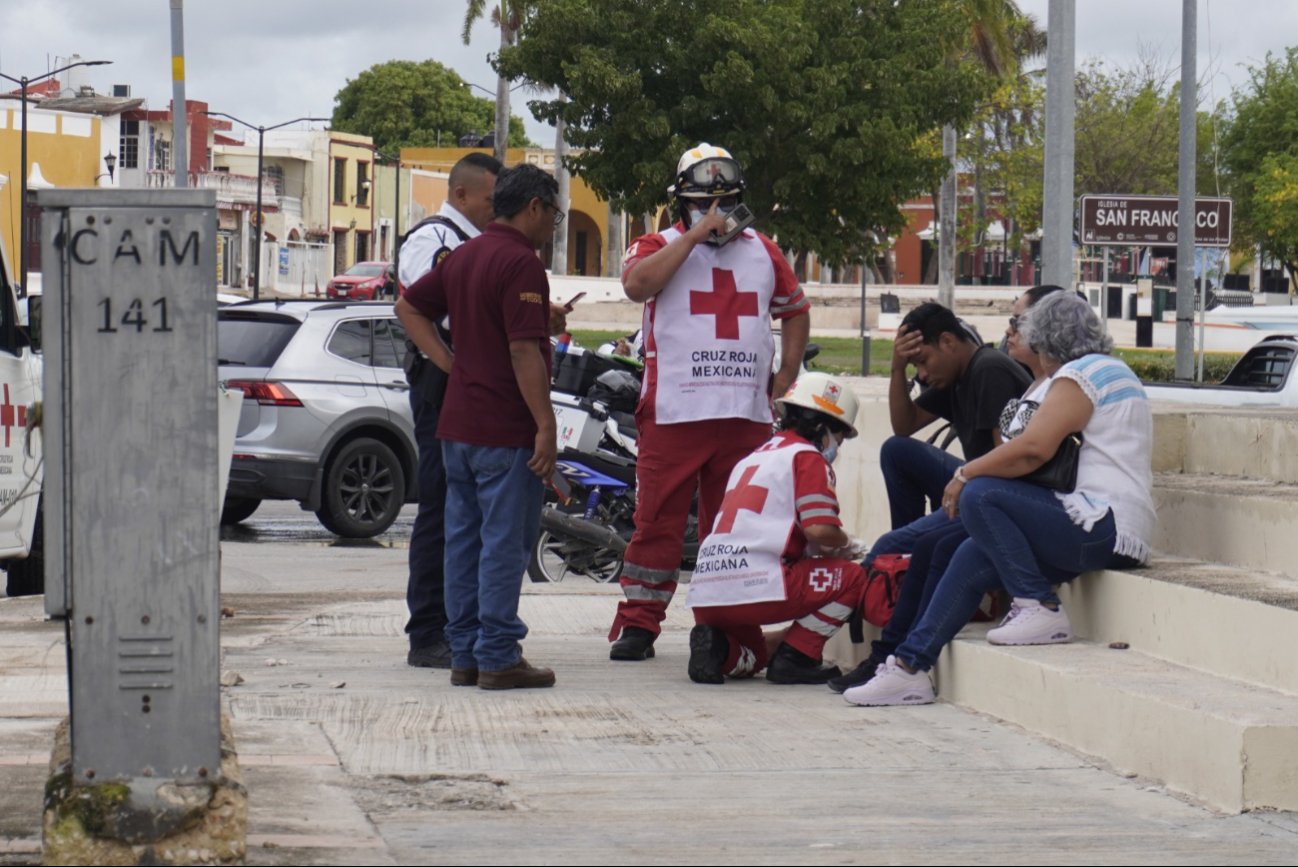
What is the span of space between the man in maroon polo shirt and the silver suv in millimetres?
7008

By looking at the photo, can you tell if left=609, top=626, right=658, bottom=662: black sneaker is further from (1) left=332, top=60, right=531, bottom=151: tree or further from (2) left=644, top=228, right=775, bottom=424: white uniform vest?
(1) left=332, top=60, right=531, bottom=151: tree

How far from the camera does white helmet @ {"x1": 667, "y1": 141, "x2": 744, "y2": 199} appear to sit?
7.73 metres

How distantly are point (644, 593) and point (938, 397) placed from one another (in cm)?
143

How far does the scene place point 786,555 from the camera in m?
7.39

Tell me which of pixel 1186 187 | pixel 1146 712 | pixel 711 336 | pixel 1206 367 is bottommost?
pixel 1146 712

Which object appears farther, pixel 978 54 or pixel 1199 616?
pixel 978 54

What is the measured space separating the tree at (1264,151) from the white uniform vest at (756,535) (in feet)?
159

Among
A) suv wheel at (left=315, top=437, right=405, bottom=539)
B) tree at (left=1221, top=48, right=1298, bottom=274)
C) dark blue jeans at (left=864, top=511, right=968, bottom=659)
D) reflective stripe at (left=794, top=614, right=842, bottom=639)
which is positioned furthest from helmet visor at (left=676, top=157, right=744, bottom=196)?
tree at (left=1221, top=48, right=1298, bottom=274)

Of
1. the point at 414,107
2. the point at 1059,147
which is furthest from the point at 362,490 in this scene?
the point at 414,107

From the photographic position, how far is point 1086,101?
64.4 m

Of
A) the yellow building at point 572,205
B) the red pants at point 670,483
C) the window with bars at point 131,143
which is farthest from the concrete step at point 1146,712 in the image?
the window with bars at point 131,143

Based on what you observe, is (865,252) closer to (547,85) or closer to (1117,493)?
(547,85)

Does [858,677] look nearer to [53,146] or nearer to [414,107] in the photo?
[53,146]

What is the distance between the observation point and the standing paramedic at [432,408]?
7566 mm
